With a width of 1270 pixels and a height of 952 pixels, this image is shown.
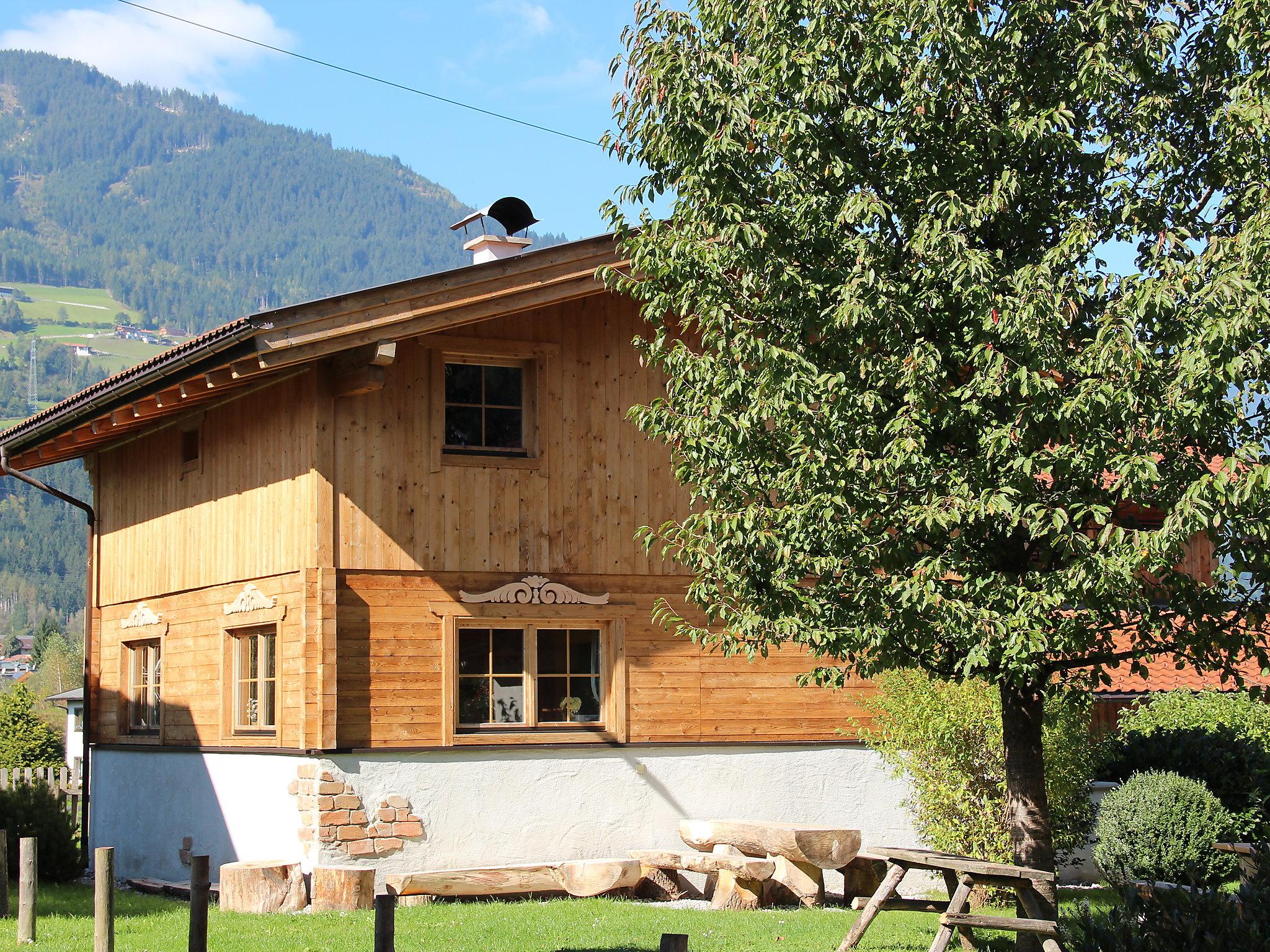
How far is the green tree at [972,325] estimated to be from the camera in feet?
27.8

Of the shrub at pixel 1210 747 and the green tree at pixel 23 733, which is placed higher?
the shrub at pixel 1210 747

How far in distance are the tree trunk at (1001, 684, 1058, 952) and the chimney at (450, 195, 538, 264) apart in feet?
28.8

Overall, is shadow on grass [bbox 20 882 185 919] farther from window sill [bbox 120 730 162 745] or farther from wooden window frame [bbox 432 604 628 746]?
wooden window frame [bbox 432 604 628 746]

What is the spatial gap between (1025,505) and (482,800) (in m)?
7.11

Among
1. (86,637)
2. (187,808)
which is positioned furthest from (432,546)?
(86,637)

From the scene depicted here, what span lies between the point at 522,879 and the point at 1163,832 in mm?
5989

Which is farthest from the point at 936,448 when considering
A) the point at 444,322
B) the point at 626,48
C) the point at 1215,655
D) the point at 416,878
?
the point at 416,878

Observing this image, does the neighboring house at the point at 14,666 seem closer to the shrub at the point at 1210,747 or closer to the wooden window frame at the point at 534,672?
the wooden window frame at the point at 534,672

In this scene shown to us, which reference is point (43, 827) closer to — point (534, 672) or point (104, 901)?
point (534, 672)

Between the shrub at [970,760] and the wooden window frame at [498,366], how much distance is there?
13.7 feet

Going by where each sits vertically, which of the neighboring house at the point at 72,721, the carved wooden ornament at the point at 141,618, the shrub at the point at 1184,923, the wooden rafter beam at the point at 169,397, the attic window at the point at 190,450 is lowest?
the neighboring house at the point at 72,721

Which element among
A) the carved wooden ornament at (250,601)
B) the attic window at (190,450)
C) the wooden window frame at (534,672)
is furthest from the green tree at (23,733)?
the wooden window frame at (534,672)

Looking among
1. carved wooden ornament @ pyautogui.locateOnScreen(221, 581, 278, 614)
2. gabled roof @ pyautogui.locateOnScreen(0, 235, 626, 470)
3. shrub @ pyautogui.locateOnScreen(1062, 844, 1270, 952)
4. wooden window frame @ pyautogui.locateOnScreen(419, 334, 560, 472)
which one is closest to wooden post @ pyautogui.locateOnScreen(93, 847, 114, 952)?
gabled roof @ pyautogui.locateOnScreen(0, 235, 626, 470)

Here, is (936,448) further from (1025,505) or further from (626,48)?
(626,48)
